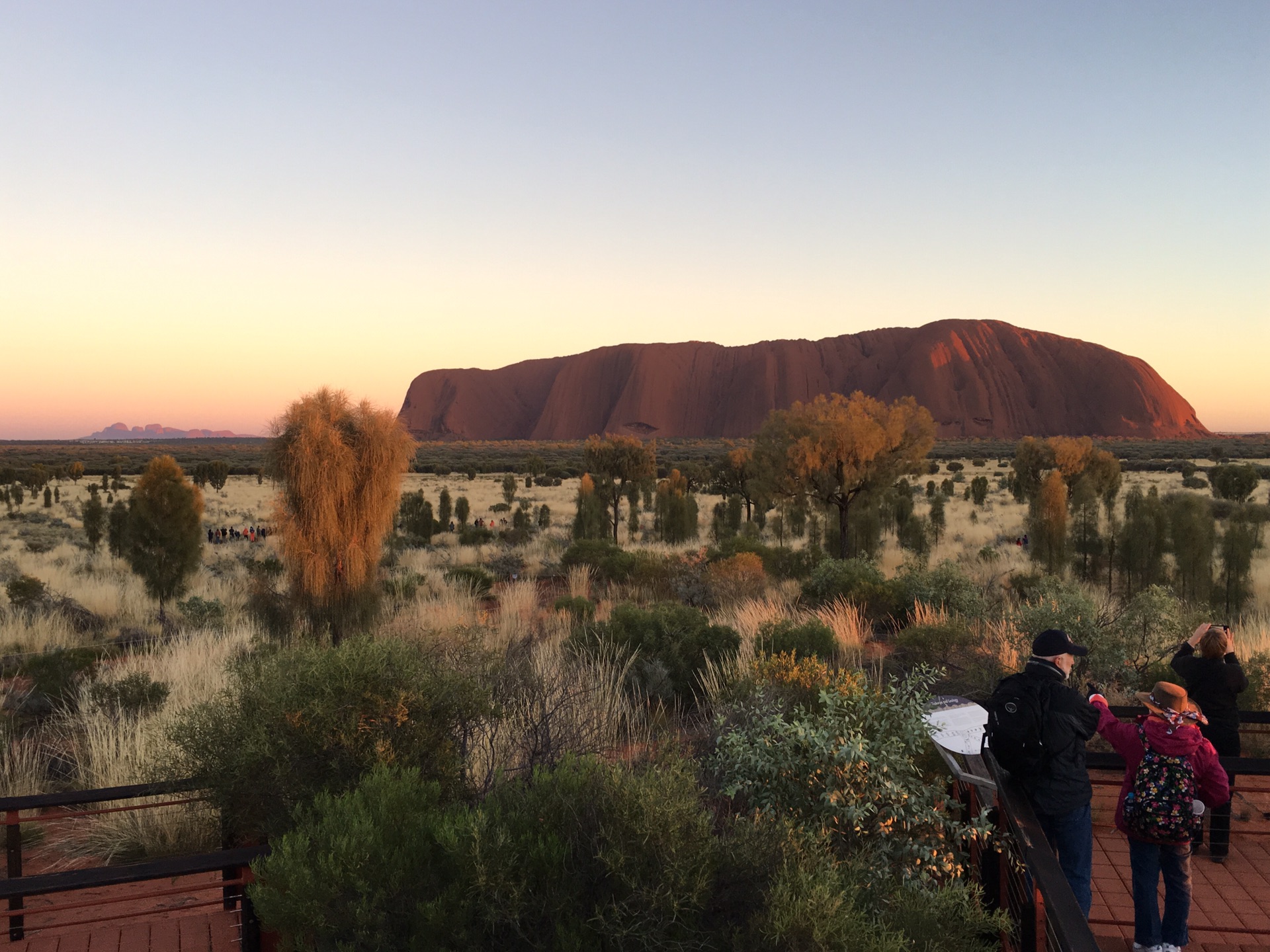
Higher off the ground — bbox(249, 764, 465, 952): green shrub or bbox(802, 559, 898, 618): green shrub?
bbox(249, 764, 465, 952): green shrub

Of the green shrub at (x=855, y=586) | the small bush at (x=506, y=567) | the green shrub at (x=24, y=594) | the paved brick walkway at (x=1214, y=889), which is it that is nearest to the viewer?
the paved brick walkway at (x=1214, y=889)

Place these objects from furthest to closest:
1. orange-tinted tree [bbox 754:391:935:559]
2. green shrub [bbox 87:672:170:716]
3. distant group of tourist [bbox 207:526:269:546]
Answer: distant group of tourist [bbox 207:526:269:546], orange-tinted tree [bbox 754:391:935:559], green shrub [bbox 87:672:170:716]

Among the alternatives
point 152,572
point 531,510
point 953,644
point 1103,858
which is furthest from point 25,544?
point 1103,858

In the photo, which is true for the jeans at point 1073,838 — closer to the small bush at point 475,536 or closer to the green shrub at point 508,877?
the green shrub at point 508,877

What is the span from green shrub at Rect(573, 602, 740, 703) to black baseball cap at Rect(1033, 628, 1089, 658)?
13.1ft

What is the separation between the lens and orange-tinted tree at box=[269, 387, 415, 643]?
315 inches

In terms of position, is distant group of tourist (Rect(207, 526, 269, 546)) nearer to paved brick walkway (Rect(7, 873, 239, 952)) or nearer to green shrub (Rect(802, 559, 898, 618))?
green shrub (Rect(802, 559, 898, 618))

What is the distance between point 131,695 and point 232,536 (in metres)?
16.8

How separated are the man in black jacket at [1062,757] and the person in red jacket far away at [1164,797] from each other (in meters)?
0.21

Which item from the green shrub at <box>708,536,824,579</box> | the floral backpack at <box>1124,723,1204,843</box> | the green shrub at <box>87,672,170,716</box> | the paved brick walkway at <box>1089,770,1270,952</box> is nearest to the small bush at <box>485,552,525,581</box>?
the green shrub at <box>708,536,824,579</box>

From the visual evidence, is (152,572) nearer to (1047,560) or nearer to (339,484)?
(339,484)

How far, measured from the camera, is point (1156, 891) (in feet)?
11.5

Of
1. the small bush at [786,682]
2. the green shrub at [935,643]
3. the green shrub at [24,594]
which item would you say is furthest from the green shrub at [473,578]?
the small bush at [786,682]

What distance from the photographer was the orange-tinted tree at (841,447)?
15.2 metres
